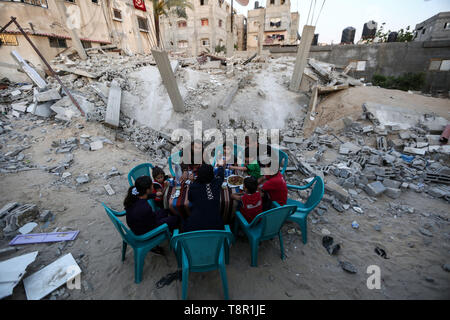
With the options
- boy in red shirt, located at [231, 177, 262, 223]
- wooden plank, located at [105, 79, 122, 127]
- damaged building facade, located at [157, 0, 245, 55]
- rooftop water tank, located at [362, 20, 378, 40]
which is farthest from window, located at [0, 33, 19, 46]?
rooftop water tank, located at [362, 20, 378, 40]

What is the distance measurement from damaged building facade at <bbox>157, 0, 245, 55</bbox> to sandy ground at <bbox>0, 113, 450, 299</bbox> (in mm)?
27016

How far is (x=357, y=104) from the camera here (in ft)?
26.4

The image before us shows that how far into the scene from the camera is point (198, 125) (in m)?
8.21

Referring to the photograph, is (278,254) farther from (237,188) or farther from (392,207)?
(392,207)

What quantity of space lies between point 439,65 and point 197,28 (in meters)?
24.7

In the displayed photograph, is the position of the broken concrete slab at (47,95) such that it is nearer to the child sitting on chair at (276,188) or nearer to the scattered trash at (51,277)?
the scattered trash at (51,277)

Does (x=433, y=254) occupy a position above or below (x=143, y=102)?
below

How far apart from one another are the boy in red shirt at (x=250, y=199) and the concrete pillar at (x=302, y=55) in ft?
30.9

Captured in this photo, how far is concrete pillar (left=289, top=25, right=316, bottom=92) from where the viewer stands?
944cm

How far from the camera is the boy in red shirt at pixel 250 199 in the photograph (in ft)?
8.71

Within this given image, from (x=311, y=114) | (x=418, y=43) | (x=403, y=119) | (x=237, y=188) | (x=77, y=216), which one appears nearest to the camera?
(x=237, y=188)
